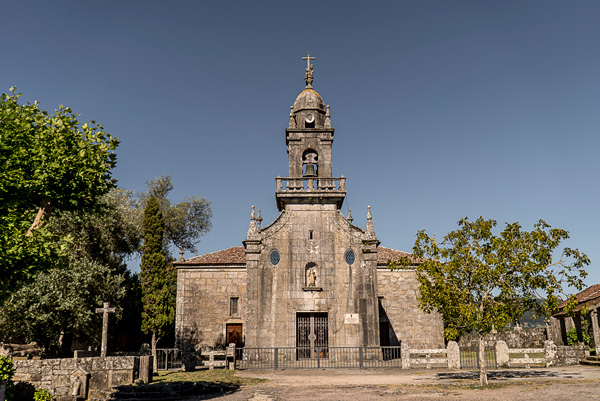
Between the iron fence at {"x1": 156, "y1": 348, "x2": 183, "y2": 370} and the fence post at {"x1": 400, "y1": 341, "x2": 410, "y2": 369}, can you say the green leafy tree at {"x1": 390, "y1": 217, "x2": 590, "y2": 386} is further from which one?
the iron fence at {"x1": 156, "y1": 348, "x2": 183, "y2": 370}

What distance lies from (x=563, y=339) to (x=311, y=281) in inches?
905

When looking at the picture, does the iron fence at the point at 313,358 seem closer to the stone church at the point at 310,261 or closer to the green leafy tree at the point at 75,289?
the stone church at the point at 310,261

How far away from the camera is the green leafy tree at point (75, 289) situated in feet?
81.7

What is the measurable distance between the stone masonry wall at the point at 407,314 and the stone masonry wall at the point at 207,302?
10.9m

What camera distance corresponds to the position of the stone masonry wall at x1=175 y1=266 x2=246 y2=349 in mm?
33188

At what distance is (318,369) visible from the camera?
2402 cm

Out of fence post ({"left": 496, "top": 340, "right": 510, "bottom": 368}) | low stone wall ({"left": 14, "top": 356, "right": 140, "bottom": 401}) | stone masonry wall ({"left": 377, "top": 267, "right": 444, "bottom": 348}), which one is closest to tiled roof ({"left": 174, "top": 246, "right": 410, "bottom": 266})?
stone masonry wall ({"left": 377, "top": 267, "right": 444, "bottom": 348})

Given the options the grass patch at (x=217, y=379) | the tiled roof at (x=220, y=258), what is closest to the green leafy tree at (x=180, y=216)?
the tiled roof at (x=220, y=258)

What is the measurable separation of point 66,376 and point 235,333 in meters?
18.6

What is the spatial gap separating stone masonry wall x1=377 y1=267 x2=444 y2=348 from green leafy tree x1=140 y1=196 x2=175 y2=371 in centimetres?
1568

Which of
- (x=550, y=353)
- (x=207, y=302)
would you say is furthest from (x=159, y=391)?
(x=550, y=353)

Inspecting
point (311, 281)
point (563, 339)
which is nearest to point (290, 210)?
point (311, 281)

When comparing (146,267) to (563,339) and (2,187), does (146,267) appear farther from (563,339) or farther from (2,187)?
(563,339)

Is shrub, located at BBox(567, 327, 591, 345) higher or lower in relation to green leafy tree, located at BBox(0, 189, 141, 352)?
lower
